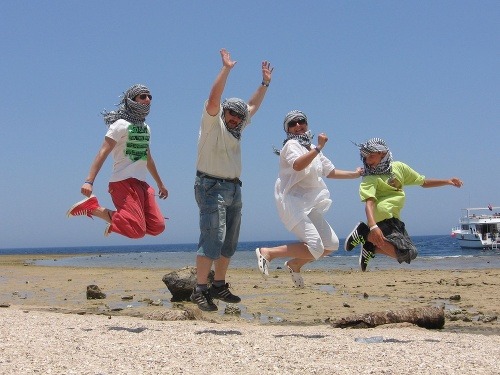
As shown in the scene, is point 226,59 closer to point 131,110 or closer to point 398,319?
point 131,110

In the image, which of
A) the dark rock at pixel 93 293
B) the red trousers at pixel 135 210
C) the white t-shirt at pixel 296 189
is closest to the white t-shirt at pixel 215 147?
the white t-shirt at pixel 296 189

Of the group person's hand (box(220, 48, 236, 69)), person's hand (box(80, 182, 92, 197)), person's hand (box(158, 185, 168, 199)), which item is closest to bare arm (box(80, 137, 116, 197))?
person's hand (box(80, 182, 92, 197))

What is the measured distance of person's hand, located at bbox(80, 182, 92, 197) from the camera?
6664 millimetres

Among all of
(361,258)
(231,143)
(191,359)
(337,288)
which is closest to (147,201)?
(231,143)

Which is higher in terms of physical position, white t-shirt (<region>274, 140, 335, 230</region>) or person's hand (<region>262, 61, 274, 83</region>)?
person's hand (<region>262, 61, 274, 83</region>)

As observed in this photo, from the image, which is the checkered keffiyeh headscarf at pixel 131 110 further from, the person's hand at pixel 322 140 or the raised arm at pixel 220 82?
the person's hand at pixel 322 140

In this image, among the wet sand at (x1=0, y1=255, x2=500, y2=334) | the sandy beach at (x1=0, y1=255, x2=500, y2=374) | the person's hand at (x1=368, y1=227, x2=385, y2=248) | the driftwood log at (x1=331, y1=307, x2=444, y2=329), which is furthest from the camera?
the wet sand at (x1=0, y1=255, x2=500, y2=334)

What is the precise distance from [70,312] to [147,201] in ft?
15.2

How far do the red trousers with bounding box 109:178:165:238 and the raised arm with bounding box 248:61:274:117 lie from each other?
1.53m

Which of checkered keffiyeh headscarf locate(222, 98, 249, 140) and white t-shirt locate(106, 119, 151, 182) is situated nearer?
checkered keffiyeh headscarf locate(222, 98, 249, 140)

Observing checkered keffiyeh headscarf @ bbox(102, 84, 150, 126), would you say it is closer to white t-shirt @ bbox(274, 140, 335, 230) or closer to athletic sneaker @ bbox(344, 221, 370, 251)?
white t-shirt @ bbox(274, 140, 335, 230)

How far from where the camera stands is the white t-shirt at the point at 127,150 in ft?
22.5

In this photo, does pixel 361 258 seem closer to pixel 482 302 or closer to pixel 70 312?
pixel 70 312

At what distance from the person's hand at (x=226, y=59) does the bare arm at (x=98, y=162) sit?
1.56m
